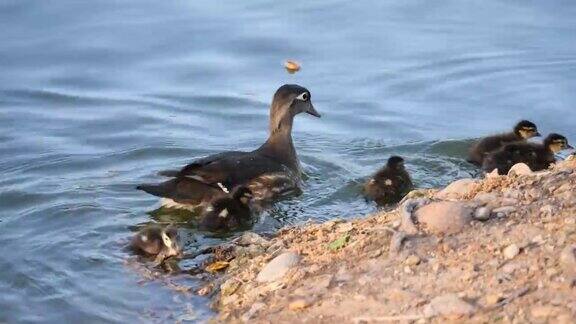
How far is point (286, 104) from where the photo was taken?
42.8 feet

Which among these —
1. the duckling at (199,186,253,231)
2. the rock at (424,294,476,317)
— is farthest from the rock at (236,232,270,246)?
the rock at (424,294,476,317)

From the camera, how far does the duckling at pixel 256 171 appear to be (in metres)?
11.3

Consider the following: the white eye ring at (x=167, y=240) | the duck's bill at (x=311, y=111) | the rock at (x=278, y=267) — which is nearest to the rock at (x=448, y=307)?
the rock at (x=278, y=267)

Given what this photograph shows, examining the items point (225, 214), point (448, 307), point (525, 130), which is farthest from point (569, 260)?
point (525, 130)

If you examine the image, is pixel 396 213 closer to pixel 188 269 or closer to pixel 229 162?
pixel 188 269

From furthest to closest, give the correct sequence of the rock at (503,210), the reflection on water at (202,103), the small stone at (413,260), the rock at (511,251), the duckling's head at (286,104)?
1. the duckling's head at (286,104)
2. the reflection on water at (202,103)
3. the rock at (503,210)
4. the small stone at (413,260)
5. the rock at (511,251)

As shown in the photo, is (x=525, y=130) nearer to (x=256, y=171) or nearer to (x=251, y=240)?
(x=256, y=171)

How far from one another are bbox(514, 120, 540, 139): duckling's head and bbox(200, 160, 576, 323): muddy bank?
337cm

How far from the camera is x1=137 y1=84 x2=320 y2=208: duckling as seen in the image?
36.9ft

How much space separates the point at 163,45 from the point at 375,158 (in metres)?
4.25

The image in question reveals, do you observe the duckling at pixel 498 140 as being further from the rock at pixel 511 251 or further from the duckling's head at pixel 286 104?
the rock at pixel 511 251

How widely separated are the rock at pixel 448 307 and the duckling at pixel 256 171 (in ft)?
13.4

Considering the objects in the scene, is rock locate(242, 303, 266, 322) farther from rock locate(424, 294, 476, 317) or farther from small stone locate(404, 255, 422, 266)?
rock locate(424, 294, 476, 317)

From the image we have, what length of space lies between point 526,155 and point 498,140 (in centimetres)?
52
